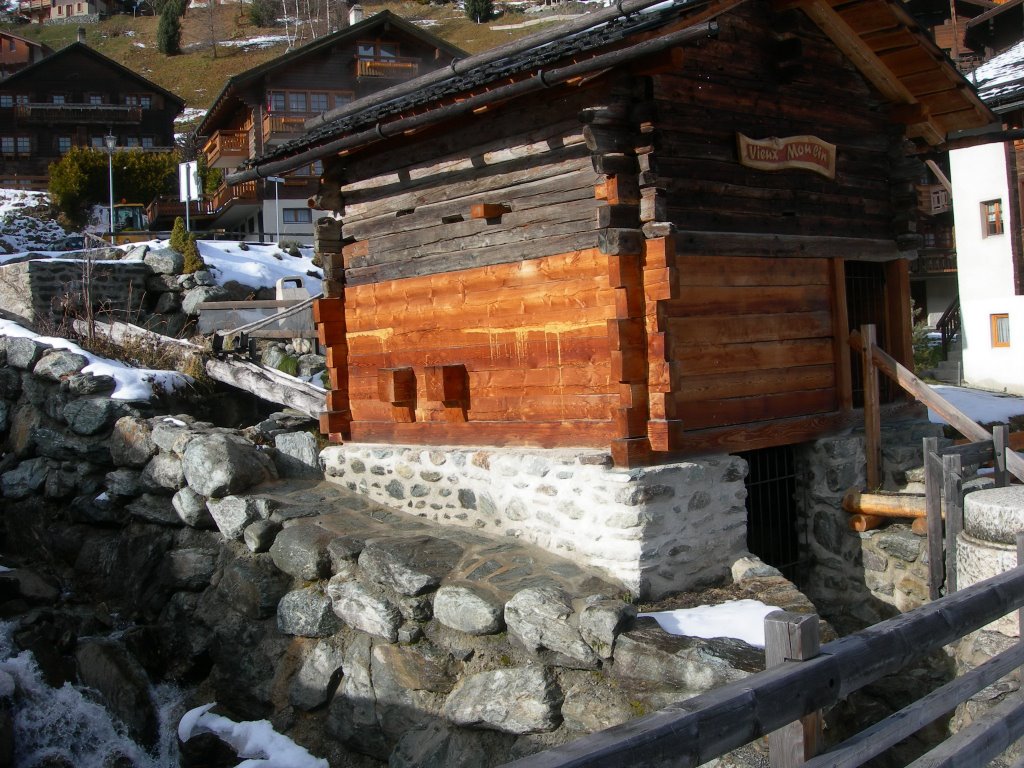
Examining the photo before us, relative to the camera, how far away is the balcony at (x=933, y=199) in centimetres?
2905

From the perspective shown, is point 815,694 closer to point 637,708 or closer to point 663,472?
point 637,708

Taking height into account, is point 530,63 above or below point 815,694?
above

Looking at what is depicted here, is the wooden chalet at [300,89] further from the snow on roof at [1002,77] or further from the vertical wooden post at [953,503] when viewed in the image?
the vertical wooden post at [953,503]

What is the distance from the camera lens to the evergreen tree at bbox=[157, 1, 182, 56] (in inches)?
3226

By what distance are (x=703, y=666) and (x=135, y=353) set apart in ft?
35.6

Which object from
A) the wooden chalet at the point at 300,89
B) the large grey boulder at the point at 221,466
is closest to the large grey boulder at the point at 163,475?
the large grey boulder at the point at 221,466

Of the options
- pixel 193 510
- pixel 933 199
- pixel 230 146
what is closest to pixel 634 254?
pixel 193 510

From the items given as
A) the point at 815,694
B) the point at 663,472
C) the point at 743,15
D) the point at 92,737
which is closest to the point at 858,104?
the point at 743,15

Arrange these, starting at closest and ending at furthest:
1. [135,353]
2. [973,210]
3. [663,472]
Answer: [663,472] → [135,353] → [973,210]

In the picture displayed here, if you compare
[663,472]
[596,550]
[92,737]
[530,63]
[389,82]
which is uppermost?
[389,82]

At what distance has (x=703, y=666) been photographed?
6.05m

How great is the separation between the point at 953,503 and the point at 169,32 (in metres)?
86.5

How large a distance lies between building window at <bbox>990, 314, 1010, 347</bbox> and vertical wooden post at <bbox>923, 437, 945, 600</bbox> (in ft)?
49.8

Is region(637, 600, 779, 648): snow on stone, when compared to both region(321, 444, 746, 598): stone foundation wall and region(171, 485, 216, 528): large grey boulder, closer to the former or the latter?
region(321, 444, 746, 598): stone foundation wall
